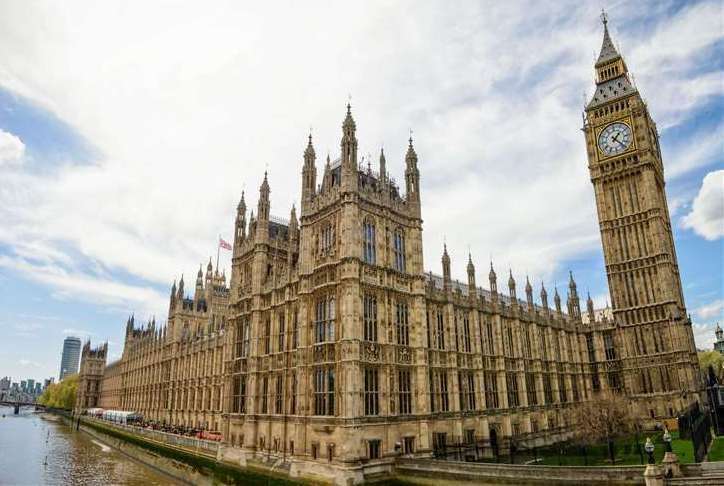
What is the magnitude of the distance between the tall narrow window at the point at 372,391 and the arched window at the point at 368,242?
8.87 meters

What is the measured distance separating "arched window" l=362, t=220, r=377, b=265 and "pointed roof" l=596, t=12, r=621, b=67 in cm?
6334

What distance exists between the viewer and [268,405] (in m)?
43.8

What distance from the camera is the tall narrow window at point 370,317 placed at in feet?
122

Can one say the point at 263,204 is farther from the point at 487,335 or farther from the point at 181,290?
the point at 181,290

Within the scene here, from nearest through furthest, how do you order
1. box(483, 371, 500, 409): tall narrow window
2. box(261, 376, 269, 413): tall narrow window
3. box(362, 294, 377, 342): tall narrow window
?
box(362, 294, 377, 342): tall narrow window < box(261, 376, 269, 413): tall narrow window < box(483, 371, 500, 409): tall narrow window

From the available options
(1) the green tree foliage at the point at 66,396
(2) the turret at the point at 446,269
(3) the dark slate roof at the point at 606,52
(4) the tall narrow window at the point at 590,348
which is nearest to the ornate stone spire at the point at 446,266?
(2) the turret at the point at 446,269

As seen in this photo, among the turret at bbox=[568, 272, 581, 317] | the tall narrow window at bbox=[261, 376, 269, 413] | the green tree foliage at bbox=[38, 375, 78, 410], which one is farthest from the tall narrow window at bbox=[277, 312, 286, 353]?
the green tree foliage at bbox=[38, 375, 78, 410]

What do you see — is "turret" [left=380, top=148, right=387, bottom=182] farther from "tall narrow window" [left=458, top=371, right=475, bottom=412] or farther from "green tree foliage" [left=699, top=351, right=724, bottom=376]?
"green tree foliage" [left=699, top=351, right=724, bottom=376]

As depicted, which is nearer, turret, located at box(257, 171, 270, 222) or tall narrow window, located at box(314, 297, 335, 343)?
tall narrow window, located at box(314, 297, 335, 343)

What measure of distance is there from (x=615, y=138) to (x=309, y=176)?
54632 millimetres

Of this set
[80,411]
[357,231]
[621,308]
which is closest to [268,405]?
[357,231]

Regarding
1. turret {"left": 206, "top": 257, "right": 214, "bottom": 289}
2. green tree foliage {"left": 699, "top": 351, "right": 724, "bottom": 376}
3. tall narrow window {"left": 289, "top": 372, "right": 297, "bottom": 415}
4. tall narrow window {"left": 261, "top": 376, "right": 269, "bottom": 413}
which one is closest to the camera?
tall narrow window {"left": 289, "top": 372, "right": 297, "bottom": 415}

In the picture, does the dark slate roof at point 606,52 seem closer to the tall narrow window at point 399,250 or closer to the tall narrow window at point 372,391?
the tall narrow window at point 399,250

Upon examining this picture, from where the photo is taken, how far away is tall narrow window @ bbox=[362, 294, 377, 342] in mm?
37250
